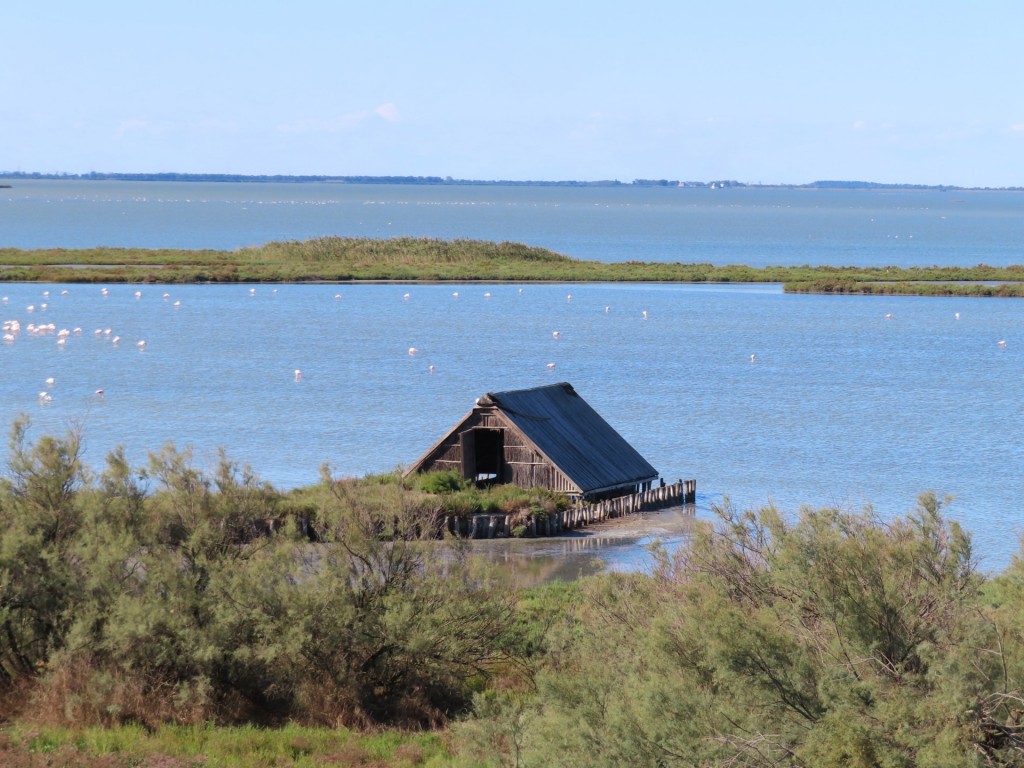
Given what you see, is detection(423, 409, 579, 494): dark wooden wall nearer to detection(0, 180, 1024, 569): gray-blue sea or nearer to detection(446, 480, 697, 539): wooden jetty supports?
A: detection(446, 480, 697, 539): wooden jetty supports

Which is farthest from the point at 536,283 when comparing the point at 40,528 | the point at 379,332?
the point at 40,528

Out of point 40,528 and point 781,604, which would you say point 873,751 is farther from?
point 40,528

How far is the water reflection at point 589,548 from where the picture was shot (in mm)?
28766

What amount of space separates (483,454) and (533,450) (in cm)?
191

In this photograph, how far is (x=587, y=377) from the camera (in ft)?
197

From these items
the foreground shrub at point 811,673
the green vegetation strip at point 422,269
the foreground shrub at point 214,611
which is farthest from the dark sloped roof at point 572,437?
the green vegetation strip at point 422,269

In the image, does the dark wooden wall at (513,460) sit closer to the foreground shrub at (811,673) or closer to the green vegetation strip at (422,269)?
the foreground shrub at (811,673)

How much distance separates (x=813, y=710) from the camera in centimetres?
1206

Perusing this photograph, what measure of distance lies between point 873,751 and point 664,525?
72.9 feet

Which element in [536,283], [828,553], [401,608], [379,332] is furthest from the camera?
[536,283]

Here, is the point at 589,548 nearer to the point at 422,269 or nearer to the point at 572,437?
the point at 572,437

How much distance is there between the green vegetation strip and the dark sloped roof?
218 ft

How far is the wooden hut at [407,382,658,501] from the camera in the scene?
34.1 metres

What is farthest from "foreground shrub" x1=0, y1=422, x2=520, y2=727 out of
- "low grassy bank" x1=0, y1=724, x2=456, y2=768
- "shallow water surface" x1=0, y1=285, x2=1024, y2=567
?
"shallow water surface" x1=0, y1=285, x2=1024, y2=567
